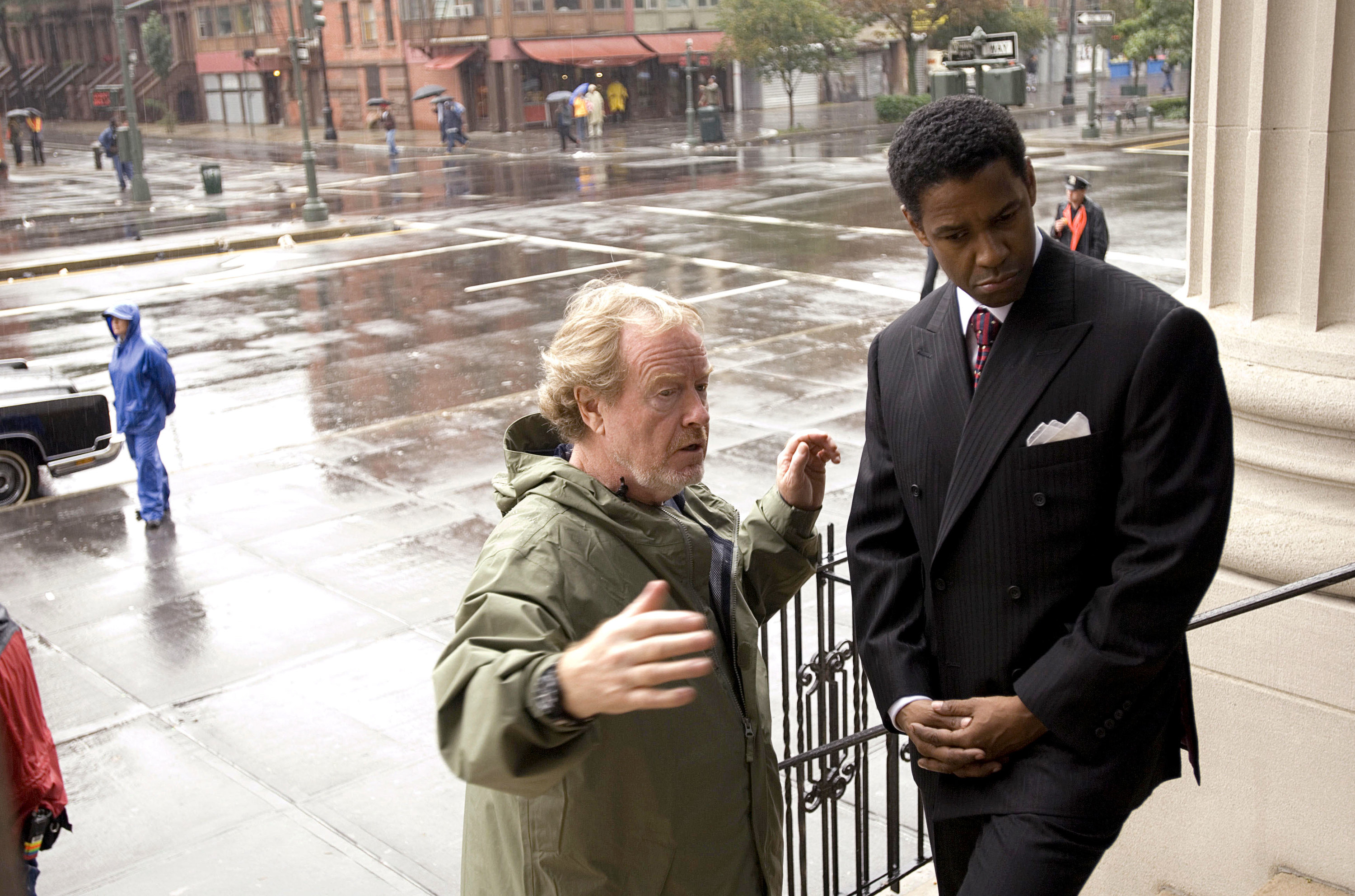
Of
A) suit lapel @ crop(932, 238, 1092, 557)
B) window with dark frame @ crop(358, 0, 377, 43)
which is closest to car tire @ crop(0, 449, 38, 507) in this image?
suit lapel @ crop(932, 238, 1092, 557)

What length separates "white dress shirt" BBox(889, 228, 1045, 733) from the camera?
2.68 metres

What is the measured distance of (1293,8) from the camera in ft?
12.7

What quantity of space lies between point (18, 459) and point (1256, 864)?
10.2 meters

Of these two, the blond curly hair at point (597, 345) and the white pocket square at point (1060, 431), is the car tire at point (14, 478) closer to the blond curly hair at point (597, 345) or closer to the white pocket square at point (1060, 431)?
the blond curly hair at point (597, 345)

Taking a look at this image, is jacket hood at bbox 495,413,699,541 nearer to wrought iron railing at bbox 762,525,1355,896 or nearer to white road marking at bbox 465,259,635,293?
wrought iron railing at bbox 762,525,1355,896

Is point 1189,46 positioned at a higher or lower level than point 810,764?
higher

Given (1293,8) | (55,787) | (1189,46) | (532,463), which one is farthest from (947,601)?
(1189,46)

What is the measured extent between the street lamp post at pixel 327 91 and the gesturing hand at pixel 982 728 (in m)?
57.3

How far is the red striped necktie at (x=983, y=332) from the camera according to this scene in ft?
8.84

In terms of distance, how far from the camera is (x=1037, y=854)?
252 cm

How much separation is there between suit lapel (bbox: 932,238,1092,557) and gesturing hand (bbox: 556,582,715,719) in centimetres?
85

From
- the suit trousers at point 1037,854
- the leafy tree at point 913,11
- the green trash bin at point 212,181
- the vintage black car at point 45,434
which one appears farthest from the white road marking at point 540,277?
the leafy tree at point 913,11

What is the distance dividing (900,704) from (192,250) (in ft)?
85.6

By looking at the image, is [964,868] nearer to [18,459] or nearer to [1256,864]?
[1256,864]
